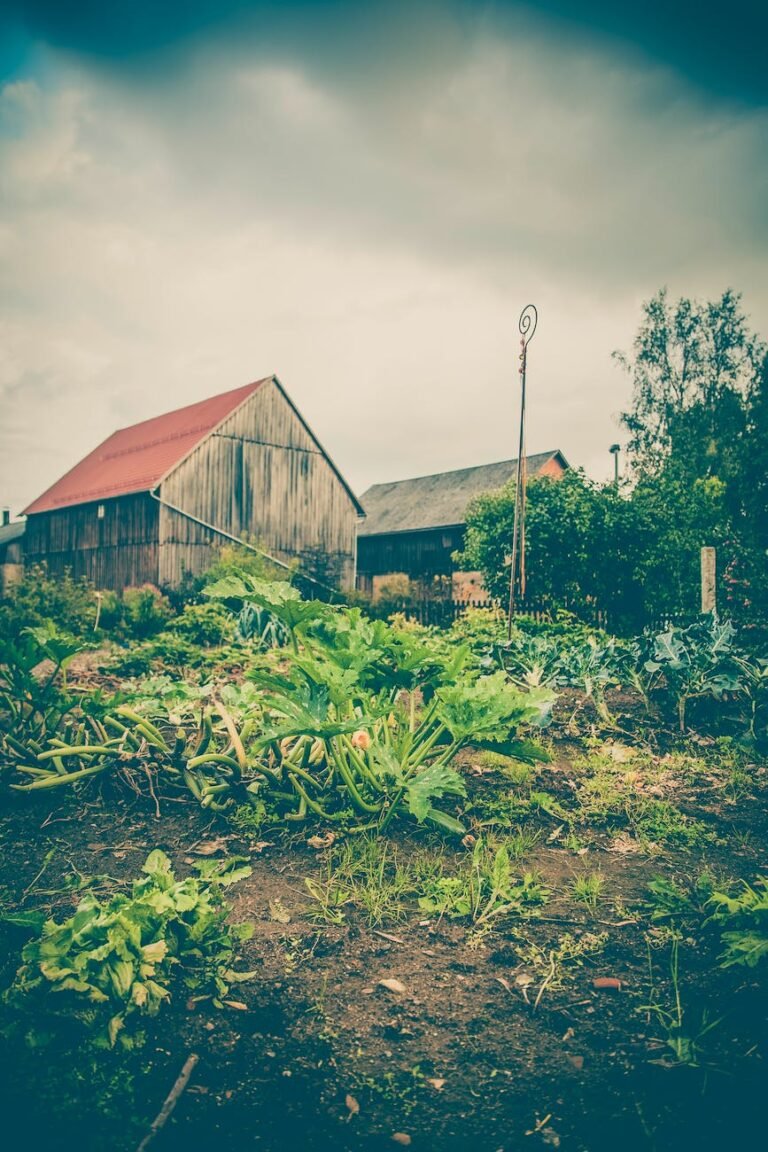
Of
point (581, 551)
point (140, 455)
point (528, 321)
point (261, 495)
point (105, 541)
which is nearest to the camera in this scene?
point (528, 321)

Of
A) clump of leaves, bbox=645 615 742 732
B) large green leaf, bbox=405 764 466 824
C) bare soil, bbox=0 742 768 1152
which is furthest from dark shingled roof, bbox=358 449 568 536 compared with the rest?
bare soil, bbox=0 742 768 1152

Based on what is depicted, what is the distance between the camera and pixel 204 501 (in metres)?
19.4

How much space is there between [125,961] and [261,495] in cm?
1942

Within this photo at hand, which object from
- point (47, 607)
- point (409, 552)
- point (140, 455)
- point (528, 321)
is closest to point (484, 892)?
point (528, 321)

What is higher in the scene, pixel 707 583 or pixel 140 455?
pixel 140 455

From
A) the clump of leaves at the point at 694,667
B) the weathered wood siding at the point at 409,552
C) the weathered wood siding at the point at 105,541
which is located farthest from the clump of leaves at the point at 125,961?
the weathered wood siding at the point at 409,552

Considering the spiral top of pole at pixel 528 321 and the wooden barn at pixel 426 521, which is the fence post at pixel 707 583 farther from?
the wooden barn at pixel 426 521

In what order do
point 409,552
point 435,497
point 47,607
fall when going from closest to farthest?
point 47,607, point 409,552, point 435,497

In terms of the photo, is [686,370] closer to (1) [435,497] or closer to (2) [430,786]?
(1) [435,497]

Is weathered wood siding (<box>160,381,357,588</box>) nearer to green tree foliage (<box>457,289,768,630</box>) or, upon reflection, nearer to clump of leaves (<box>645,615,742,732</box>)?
green tree foliage (<box>457,289,768,630</box>)

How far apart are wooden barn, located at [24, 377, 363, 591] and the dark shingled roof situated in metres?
4.94

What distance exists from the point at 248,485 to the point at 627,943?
758 inches

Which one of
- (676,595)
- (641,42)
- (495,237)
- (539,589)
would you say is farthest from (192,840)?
(676,595)

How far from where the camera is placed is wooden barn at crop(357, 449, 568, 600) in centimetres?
2642
